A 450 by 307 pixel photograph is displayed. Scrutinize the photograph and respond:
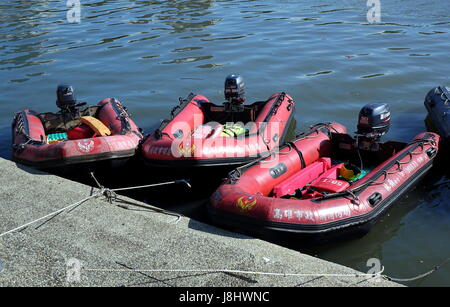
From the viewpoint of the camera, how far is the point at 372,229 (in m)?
5.42

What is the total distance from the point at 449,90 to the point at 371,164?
2377mm

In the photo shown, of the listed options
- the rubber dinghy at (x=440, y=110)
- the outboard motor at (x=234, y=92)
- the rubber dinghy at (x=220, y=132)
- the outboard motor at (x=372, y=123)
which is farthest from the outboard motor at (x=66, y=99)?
the rubber dinghy at (x=440, y=110)

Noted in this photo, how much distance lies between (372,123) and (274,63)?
5.38 meters

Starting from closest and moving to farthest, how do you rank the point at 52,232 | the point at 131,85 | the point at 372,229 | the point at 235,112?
the point at 52,232, the point at 372,229, the point at 235,112, the point at 131,85

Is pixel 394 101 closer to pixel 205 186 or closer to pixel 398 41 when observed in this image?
pixel 398 41

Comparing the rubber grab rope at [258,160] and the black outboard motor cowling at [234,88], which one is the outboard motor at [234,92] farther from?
the rubber grab rope at [258,160]

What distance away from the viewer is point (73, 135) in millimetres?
7039

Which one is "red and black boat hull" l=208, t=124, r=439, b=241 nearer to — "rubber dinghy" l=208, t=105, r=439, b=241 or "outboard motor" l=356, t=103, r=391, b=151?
"rubber dinghy" l=208, t=105, r=439, b=241

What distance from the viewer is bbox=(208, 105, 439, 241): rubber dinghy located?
15.4ft

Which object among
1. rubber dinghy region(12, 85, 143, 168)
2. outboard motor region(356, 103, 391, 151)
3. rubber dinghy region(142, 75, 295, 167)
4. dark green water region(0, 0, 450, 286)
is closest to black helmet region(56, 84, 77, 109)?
rubber dinghy region(12, 85, 143, 168)

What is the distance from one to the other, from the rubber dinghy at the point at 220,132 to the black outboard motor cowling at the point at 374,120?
1.09 metres

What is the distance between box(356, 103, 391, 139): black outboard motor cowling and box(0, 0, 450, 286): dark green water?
2.77 ft
